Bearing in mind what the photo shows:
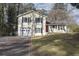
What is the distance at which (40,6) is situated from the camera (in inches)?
72.4

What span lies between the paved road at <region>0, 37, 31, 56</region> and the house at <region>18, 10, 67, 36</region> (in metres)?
0.07

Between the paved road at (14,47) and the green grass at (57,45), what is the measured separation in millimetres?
72

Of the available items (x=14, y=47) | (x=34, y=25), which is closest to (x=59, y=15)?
(x=34, y=25)

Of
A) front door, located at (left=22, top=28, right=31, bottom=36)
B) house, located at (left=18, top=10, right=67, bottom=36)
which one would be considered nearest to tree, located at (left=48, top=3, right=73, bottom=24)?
house, located at (left=18, top=10, right=67, bottom=36)

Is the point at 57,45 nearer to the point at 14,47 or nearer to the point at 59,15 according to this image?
the point at 59,15

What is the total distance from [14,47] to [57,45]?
13.4 inches

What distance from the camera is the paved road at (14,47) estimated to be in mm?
1821

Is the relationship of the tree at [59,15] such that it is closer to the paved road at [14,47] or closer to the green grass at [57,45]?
the green grass at [57,45]

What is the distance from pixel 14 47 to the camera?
1829 millimetres

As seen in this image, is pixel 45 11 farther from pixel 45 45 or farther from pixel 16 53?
pixel 16 53

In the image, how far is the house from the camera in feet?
5.98

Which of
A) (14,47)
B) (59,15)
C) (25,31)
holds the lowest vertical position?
(14,47)

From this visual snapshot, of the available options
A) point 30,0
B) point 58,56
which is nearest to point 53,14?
point 30,0

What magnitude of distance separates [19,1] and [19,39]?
301mm
